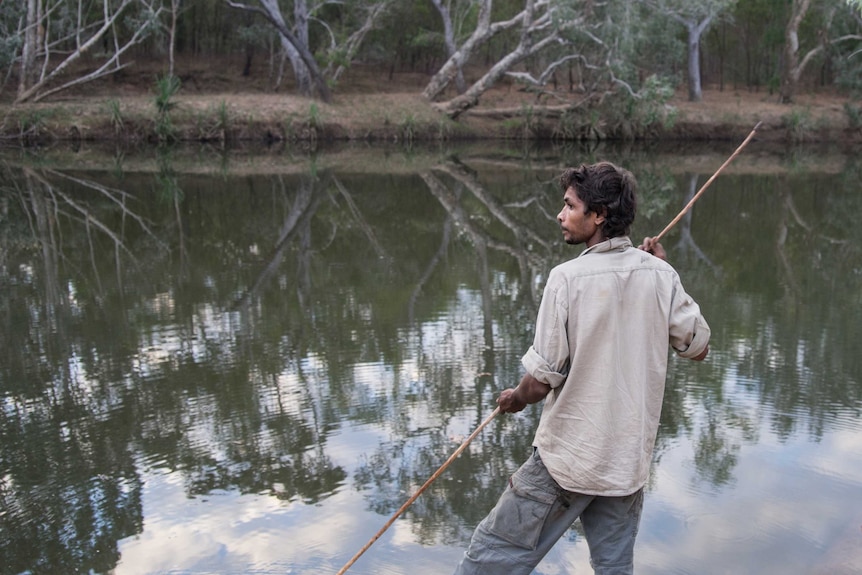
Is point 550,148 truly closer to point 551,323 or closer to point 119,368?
point 119,368

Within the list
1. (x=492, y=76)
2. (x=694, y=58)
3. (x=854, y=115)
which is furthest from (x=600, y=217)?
(x=694, y=58)

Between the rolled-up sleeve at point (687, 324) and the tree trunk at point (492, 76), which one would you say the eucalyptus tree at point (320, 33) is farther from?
the rolled-up sleeve at point (687, 324)

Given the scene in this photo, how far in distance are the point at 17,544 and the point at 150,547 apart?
559 millimetres

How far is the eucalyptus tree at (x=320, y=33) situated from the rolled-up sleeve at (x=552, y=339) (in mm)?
23826

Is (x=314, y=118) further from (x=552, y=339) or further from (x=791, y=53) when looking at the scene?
(x=552, y=339)

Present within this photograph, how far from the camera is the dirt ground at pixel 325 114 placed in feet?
84.3

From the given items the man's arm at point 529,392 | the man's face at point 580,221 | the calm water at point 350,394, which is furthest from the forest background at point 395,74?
the man's arm at point 529,392

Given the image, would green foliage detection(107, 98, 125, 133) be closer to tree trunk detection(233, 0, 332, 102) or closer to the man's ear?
tree trunk detection(233, 0, 332, 102)

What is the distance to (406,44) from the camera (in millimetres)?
36688

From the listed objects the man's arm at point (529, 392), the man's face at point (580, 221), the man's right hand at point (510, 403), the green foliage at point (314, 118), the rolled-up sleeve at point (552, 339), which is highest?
the green foliage at point (314, 118)

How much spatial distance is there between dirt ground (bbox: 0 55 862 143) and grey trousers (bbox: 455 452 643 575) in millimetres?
24647

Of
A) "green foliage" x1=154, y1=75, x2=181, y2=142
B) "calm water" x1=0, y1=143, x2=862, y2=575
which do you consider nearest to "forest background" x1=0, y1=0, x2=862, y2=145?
"green foliage" x1=154, y1=75, x2=181, y2=142

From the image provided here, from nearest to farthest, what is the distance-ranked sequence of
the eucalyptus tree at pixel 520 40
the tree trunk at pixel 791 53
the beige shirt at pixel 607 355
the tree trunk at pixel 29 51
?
the beige shirt at pixel 607 355 → the tree trunk at pixel 29 51 → the eucalyptus tree at pixel 520 40 → the tree trunk at pixel 791 53

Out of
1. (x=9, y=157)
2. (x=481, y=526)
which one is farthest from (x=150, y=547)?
(x=9, y=157)
